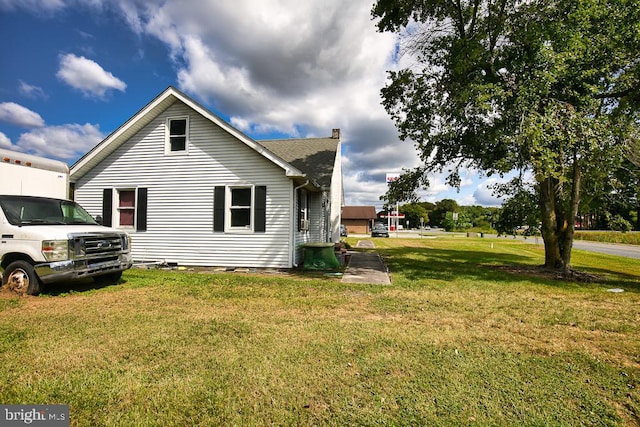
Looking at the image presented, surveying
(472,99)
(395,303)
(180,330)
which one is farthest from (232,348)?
(472,99)

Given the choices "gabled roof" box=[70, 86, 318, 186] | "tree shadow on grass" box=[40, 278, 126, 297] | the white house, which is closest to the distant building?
the white house

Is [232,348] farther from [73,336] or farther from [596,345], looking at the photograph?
[596,345]

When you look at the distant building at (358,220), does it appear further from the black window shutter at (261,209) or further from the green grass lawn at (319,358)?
the green grass lawn at (319,358)

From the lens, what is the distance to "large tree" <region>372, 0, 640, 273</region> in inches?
344

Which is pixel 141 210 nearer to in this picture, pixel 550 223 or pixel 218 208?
pixel 218 208

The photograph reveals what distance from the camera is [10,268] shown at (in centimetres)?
673

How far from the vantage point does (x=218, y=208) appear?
1136 centimetres

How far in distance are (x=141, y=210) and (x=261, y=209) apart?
4889 millimetres

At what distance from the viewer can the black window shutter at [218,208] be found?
11328 millimetres

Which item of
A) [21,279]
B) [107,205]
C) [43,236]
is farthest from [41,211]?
[107,205]

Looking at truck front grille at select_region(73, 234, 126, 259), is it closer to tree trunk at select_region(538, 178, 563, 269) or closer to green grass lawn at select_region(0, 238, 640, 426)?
green grass lawn at select_region(0, 238, 640, 426)

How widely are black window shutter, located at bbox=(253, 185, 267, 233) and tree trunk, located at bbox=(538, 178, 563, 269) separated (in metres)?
10.5

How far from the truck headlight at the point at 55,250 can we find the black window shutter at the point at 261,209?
17.9ft

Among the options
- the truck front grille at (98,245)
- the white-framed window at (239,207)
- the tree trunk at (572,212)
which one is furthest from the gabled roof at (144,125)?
the tree trunk at (572,212)
